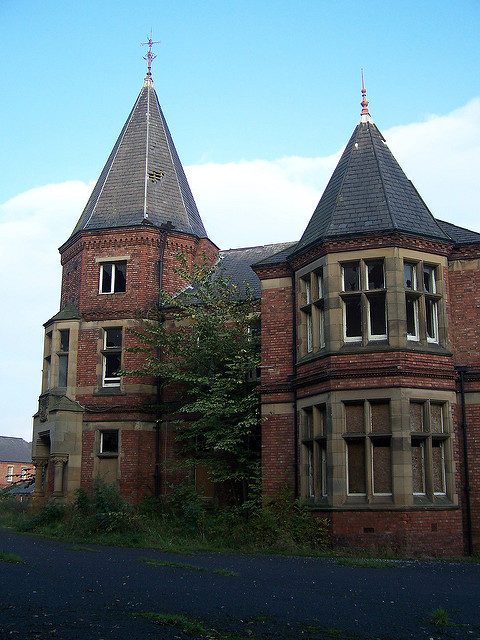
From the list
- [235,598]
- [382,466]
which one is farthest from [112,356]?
[235,598]

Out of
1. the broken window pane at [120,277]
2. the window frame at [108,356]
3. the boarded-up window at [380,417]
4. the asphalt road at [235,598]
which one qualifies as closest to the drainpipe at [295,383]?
the boarded-up window at [380,417]

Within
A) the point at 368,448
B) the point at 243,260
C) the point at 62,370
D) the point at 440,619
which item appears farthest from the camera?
the point at 243,260

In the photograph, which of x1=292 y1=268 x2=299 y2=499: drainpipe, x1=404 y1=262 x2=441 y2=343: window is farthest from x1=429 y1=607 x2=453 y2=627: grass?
x1=292 y1=268 x2=299 y2=499: drainpipe


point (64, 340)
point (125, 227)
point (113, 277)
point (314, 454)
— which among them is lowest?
point (314, 454)

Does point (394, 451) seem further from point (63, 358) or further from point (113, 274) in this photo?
point (63, 358)

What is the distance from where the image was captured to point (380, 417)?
666 inches

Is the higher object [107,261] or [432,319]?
[107,261]

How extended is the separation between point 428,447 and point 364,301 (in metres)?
3.63

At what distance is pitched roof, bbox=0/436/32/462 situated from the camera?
80.1 metres

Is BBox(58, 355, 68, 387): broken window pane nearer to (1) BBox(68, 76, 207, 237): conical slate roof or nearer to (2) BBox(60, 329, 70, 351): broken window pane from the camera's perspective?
(2) BBox(60, 329, 70, 351): broken window pane

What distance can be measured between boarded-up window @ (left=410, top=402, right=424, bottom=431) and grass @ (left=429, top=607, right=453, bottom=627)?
8.75m

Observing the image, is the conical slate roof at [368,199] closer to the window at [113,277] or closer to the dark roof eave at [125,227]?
the dark roof eave at [125,227]

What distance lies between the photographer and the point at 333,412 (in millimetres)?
17094

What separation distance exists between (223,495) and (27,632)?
15232 mm
